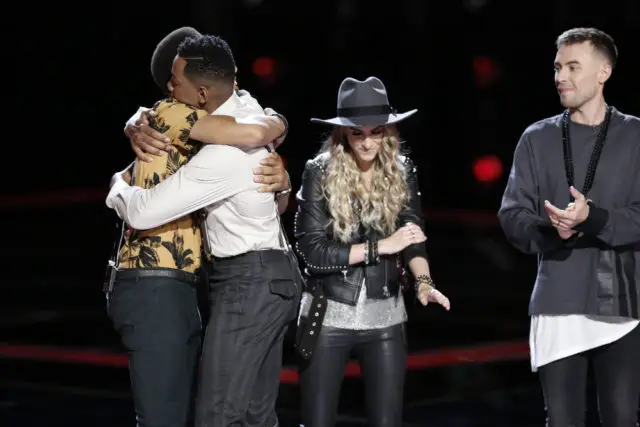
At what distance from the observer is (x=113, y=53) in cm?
1342

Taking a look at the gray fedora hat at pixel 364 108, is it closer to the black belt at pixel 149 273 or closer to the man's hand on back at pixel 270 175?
the man's hand on back at pixel 270 175

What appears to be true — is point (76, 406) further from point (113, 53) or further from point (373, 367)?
point (113, 53)

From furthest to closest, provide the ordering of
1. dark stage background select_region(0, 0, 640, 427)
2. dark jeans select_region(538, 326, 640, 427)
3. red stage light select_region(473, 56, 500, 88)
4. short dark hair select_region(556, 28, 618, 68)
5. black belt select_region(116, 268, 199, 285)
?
red stage light select_region(473, 56, 500, 88)
dark stage background select_region(0, 0, 640, 427)
short dark hair select_region(556, 28, 618, 68)
dark jeans select_region(538, 326, 640, 427)
black belt select_region(116, 268, 199, 285)

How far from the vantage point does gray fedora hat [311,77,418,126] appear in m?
3.76

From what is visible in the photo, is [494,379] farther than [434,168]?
No

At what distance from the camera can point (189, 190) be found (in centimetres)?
321

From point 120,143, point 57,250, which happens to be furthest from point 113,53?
point 57,250

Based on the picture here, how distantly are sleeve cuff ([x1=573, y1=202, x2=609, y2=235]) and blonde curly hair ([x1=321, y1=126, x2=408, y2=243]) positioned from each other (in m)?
0.70

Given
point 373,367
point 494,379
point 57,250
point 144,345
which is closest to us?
point 144,345

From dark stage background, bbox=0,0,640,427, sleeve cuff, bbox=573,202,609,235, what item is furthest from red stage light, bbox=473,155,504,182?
sleeve cuff, bbox=573,202,609,235

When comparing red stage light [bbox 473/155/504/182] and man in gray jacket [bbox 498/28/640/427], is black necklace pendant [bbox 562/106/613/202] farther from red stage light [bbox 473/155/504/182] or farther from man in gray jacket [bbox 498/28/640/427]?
red stage light [bbox 473/155/504/182]

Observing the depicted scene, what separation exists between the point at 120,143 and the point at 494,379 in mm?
8711

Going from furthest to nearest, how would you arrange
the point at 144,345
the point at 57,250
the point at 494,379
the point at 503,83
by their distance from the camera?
the point at 503,83 → the point at 57,250 → the point at 494,379 → the point at 144,345

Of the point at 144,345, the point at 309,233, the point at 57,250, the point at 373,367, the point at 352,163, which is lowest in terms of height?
the point at 57,250
